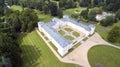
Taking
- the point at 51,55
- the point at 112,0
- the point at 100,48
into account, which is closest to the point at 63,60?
the point at 51,55

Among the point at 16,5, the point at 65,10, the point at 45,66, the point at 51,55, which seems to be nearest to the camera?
the point at 45,66

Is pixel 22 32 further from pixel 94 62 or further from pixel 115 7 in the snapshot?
pixel 115 7

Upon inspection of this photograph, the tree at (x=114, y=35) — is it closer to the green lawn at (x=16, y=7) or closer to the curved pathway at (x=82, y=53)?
the curved pathway at (x=82, y=53)

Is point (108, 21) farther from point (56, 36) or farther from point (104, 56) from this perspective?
point (56, 36)

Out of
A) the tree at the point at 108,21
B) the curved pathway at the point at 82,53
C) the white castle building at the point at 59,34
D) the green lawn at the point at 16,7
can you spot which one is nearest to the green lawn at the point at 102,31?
the tree at the point at 108,21

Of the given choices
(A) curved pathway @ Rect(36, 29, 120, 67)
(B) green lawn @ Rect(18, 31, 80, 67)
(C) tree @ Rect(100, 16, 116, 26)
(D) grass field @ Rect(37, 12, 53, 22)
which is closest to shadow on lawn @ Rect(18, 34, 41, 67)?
(B) green lawn @ Rect(18, 31, 80, 67)
